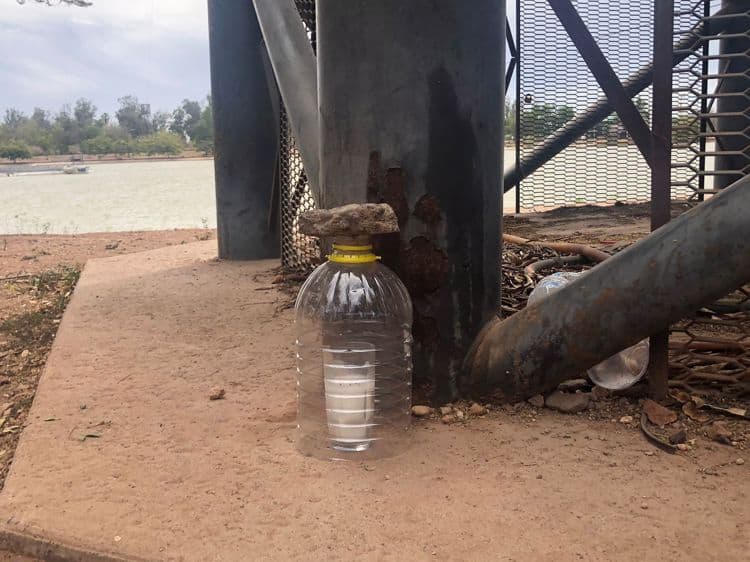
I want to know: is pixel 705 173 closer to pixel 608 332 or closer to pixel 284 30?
pixel 608 332

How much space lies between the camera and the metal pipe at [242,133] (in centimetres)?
674

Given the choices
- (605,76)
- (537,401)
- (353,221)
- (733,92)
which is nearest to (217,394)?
(353,221)

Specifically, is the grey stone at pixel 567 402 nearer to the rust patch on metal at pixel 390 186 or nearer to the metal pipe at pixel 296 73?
the rust patch on metal at pixel 390 186

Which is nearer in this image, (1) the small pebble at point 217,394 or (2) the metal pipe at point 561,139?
(1) the small pebble at point 217,394

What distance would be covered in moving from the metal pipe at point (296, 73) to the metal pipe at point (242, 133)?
7.99 ft

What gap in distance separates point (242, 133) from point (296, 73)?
320 centimetres

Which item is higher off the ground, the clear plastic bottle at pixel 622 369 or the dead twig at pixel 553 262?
the dead twig at pixel 553 262

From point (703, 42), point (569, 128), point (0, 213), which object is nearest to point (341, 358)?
point (703, 42)

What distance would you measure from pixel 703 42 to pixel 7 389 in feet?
11.4

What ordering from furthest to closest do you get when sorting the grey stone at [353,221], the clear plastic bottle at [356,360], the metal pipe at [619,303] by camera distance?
1. the clear plastic bottle at [356,360]
2. the grey stone at [353,221]
3. the metal pipe at [619,303]

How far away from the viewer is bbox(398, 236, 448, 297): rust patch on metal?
9.50 ft

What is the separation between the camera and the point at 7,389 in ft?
13.1

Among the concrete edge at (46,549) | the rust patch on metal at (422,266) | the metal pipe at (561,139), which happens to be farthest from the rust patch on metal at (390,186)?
the metal pipe at (561,139)

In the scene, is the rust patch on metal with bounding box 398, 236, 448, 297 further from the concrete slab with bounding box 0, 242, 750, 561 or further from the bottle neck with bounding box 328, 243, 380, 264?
the concrete slab with bounding box 0, 242, 750, 561
